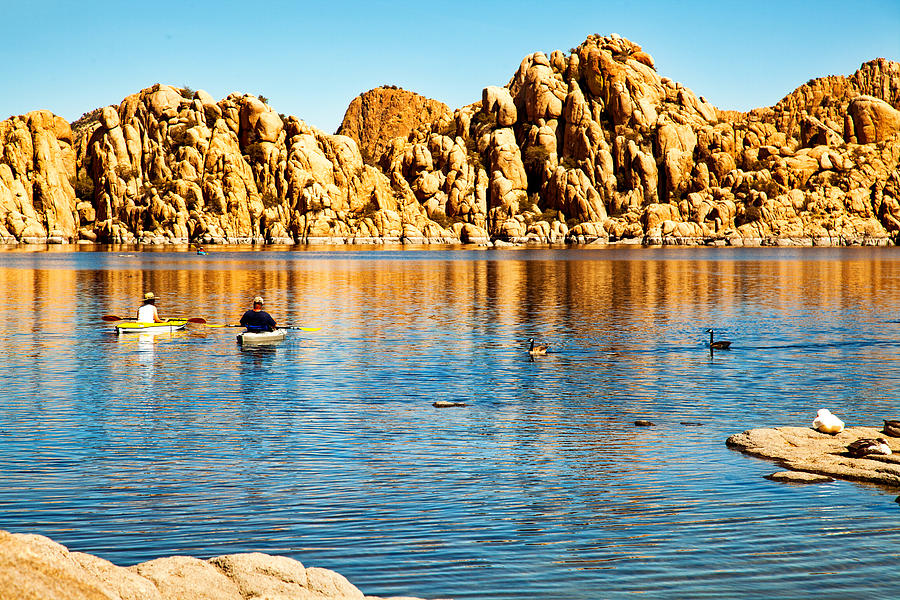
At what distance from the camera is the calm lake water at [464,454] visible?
14.6 m

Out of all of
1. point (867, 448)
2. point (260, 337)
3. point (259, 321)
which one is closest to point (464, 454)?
point (867, 448)

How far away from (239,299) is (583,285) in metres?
35.5

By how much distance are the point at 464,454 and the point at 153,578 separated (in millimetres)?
12034

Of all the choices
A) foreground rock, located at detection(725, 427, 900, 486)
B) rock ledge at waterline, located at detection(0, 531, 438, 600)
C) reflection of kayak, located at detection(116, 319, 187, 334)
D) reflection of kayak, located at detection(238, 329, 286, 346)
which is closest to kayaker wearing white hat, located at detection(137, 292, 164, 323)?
reflection of kayak, located at detection(116, 319, 187, 334)

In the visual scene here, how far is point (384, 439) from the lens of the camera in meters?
23.5

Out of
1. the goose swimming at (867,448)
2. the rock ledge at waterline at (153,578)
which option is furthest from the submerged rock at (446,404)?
the rock ledge at waterline at (153,578)

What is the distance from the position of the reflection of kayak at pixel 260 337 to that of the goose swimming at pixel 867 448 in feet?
93.2

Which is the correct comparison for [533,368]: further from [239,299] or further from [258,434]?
[239,299]

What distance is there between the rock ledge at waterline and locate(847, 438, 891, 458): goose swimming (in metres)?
14.1

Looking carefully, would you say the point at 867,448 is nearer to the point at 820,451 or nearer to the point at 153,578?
the point at 820,451

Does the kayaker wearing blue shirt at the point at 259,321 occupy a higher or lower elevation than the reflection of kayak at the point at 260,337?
higher

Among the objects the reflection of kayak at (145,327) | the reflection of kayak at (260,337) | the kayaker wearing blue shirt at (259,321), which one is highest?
the kayaker wearing blue shirt at (259,321)

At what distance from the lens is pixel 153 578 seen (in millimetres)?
10570

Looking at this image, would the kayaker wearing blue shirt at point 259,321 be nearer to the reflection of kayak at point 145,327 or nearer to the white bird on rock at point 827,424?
Result: the reflection of kayak at point 145,327
